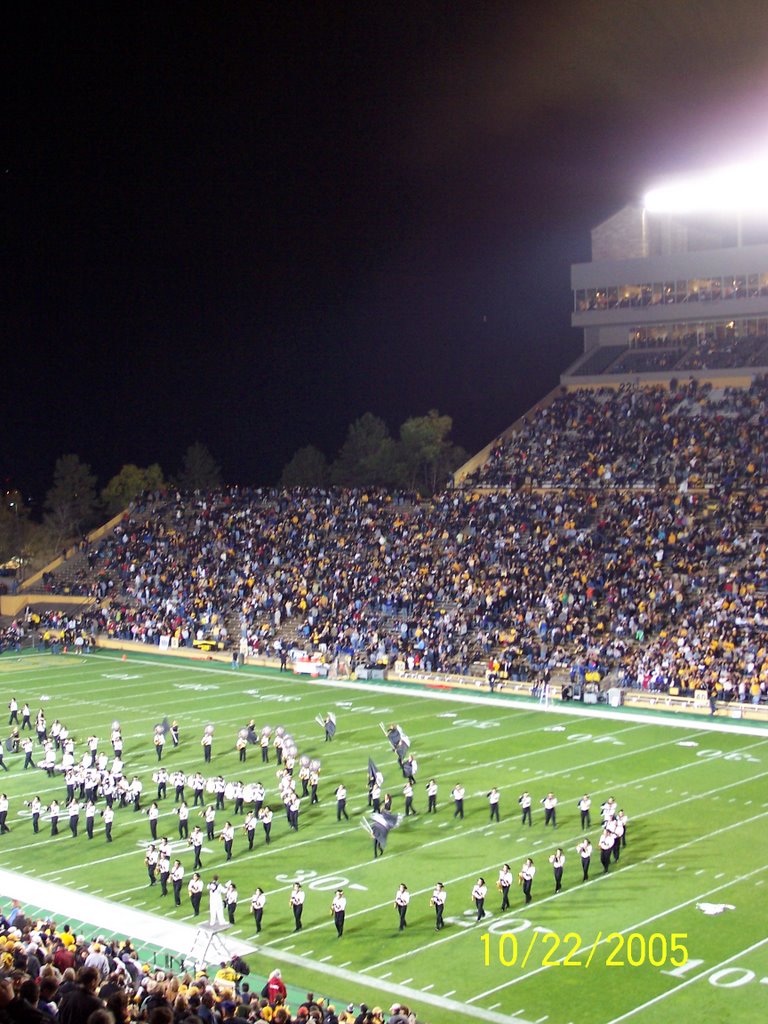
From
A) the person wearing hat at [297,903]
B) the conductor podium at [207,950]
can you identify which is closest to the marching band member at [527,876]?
the person wearing hat at [297,903]

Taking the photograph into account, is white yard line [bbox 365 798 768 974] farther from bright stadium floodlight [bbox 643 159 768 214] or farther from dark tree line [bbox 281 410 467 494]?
dark tree line [bbox 281 410 467 494]

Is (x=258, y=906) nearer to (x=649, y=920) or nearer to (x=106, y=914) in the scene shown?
(x=106, y=914)

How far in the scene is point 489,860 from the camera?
18.3m

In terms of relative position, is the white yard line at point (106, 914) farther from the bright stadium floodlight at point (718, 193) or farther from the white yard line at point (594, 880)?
the bright stadium floodlight at point (718, 193)

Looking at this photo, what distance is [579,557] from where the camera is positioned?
3797cm

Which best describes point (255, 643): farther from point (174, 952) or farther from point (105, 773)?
point (174, 952)

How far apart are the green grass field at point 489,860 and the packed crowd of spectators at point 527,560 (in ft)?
12.6

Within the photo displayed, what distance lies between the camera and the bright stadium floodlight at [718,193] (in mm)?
48656

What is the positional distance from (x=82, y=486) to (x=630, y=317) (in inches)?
1104

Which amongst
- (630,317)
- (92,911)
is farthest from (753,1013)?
(630,317)

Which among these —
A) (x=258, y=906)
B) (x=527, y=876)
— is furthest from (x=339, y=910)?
(x=527, y=876)
